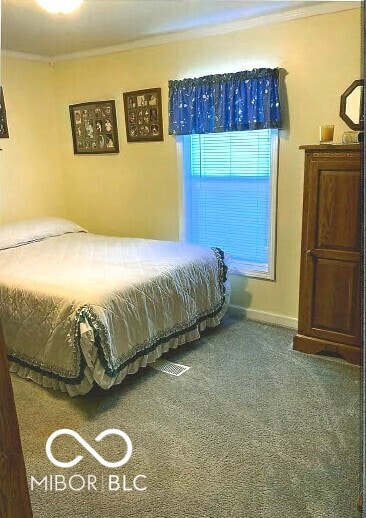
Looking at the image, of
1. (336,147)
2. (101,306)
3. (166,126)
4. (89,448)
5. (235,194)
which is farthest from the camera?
(166,126)

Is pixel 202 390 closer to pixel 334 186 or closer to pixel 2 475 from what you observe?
pixel 334 186

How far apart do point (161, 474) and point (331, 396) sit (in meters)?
1.11

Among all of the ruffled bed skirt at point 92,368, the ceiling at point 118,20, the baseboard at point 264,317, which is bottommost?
the baseboard at point 264,317

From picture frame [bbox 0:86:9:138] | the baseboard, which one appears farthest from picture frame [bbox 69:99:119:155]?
the baseboard

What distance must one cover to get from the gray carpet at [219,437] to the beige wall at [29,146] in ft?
6.81

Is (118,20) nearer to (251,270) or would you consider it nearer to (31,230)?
(31,230)

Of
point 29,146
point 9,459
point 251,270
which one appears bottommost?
point 251,270

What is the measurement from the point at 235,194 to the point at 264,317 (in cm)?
106

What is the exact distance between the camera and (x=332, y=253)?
8.90 feet

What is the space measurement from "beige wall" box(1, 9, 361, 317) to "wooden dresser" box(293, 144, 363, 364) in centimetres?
42

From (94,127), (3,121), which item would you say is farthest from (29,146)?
(94,127)

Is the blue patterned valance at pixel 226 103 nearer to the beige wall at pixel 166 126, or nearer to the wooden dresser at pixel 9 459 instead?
the beige wall at pixel 166 126

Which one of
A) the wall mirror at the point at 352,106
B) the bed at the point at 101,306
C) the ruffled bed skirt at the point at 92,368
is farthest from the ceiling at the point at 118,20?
the ruffled bed skirt at the point at 92,368

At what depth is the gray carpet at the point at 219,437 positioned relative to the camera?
173 cm
